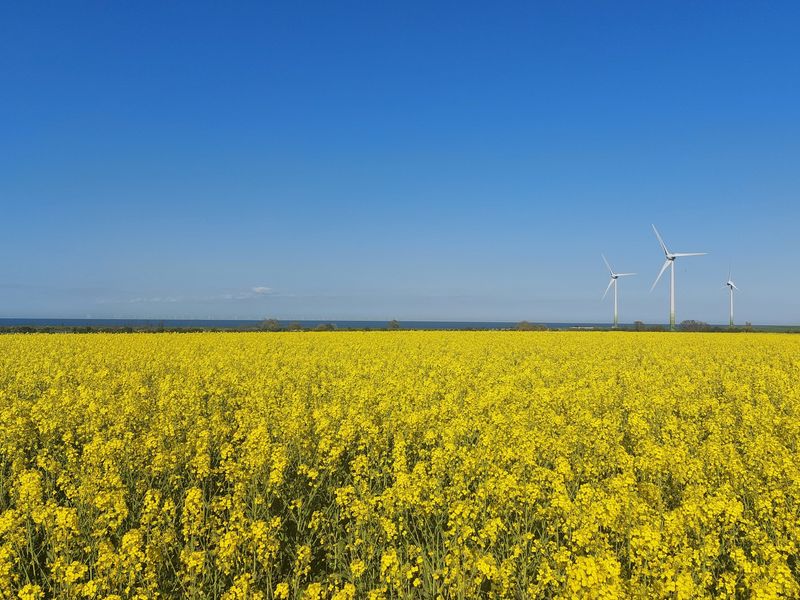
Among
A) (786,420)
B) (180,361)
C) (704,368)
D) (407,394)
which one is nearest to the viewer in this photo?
(786,420)

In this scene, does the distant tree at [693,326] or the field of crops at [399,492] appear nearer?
the field of crops at [399,492]

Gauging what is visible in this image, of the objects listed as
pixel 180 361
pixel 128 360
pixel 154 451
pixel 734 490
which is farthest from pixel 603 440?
pixel 128 360

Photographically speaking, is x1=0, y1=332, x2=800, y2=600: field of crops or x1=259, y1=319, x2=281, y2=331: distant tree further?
x1=259, y1=319, x2=281, y2=331: distant tree

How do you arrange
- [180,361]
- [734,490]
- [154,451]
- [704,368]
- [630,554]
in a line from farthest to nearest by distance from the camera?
[180,361], [704,368], [154,451], [734,490], [630,554]

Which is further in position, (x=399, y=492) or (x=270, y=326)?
(x=270, y=326)

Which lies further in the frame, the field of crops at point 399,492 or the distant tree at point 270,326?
the distant tree at point 270,326

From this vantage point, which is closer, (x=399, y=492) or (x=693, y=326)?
(x=399, y=492)

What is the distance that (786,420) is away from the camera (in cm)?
1030

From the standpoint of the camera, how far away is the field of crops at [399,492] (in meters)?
4.69

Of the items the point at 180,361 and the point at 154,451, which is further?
the point at 180,361

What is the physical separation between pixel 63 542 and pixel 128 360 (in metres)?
16.5

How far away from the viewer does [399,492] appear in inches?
229

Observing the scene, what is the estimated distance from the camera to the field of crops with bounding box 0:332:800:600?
15.4 ft

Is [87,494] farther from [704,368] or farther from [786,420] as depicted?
[704,368]
